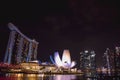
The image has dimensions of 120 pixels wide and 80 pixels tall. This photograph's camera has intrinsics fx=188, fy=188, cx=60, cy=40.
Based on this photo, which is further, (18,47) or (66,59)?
(66,59)

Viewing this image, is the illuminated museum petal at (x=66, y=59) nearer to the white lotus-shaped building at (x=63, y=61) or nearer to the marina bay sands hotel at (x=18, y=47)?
the white lotus-shaped building at (x=63, y=61)

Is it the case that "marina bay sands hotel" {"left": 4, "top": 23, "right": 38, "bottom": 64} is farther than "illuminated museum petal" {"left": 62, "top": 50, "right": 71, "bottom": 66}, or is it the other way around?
"illuminated museum petal" {"left": 62, "top": 50, "right": 71, "bottom": 66}

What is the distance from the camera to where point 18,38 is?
107125 mm

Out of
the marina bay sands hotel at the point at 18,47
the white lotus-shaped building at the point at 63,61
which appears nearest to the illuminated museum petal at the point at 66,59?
the white lotus-shaped building at the point at 63,61

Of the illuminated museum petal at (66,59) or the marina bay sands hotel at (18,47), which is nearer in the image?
the marina bay sands hotel at (18,47)

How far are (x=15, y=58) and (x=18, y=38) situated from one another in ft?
37.8

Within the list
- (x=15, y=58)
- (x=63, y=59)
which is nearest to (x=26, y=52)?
(x=15, y=58)

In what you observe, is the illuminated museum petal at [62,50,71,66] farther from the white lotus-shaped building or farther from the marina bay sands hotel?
the marina bay sands hotel

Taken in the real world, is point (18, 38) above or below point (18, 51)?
above

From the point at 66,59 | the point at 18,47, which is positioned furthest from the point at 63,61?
the point at 18,47

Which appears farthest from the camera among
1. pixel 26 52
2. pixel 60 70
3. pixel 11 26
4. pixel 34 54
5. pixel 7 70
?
pixel 34 54

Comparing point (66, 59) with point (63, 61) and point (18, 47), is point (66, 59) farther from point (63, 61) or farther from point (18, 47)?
point (18, 47)

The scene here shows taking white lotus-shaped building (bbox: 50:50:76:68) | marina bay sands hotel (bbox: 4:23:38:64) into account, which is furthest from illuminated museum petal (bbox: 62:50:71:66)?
marina bay sands hotel (bbox: 4:23:38:64)

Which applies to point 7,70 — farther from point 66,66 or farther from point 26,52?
point 66,66
